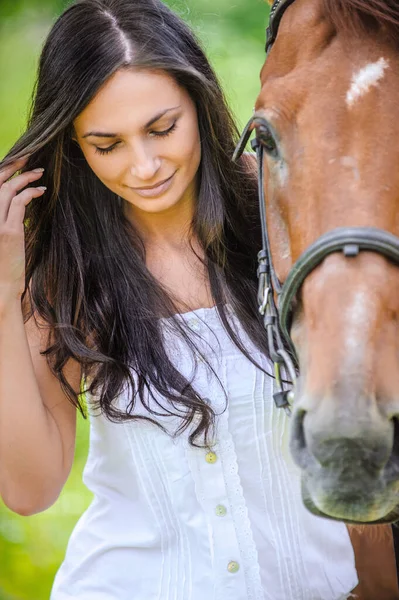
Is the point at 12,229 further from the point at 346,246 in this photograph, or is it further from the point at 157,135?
the point at 346,246

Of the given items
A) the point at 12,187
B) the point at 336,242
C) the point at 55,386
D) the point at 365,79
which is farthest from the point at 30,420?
the point at 365,79

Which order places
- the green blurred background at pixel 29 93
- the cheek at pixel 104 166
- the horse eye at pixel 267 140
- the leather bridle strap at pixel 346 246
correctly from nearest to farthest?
the leather bridle strap at pixel 346 246 → the horse eye at pixel 267 140 → the cheek at pixel 104 166 → the green blurred background at pixel 29 93

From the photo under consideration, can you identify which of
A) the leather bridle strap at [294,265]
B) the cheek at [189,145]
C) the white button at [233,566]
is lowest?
the white button at [233,566]

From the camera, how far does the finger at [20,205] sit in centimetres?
219

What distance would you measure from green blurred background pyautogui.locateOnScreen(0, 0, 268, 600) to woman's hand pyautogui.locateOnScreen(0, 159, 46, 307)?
6.70 feet

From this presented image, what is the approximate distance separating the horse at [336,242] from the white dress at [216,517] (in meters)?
0.44

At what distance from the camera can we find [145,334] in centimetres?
218

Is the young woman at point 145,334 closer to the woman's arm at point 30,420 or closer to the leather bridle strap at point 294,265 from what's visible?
the woman's arm at point 30,420

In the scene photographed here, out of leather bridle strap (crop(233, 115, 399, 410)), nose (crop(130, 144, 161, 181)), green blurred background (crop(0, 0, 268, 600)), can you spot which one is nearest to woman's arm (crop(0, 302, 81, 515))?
nose (crop(130, 144, 161, 181))

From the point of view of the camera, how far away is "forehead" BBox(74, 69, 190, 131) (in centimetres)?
201

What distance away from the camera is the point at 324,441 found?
53.0 inches

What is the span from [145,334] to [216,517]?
50cm

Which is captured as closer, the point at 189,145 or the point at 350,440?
the point at 350,440

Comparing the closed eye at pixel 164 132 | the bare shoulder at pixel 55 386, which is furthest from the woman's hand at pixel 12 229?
the closed eye at pixel 164 132
